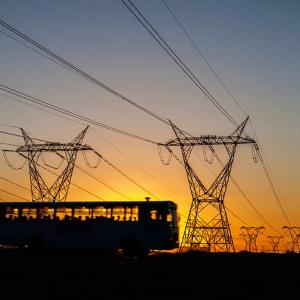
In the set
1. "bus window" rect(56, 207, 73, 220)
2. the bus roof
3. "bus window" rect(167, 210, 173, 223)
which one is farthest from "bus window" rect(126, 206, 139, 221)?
"bus window" rect(56, 207, 73, 220)

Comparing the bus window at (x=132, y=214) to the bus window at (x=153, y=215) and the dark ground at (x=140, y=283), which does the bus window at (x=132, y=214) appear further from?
the dark ground at (x=140, y=283)

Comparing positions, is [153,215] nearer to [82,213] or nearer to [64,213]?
[82,213]

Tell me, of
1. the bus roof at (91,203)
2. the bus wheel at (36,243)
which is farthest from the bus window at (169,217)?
the bus wheel at (36,243)

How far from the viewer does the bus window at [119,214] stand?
3353cm

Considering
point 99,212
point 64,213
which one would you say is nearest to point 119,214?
point 99,212

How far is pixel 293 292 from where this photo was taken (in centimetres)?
1733

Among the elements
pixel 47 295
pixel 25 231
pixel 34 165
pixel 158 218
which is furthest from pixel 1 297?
pixel 34 165

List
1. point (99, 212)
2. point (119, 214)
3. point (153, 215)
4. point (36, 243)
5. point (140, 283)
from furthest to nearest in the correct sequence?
point (36, 243) → point (99, 212) → point (119, 214) → point (153, 215) → point (140, 283)

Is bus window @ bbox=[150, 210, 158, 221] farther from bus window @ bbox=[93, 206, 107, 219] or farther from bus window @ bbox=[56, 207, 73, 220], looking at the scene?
bus window @ bbox=[56, 207, 73, 220]

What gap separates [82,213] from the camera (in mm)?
34312

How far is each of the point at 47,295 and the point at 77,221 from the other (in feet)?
62.9

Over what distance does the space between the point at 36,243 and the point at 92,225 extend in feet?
15.1

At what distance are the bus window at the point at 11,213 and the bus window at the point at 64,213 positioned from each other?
3320 mm

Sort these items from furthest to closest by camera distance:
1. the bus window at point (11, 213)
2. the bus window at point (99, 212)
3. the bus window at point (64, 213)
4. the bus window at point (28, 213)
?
the bus window at point (11, 213)
the bus window at point (28, 213)
the bus window at point (64, 213)
the bus window at point (99, 212)
